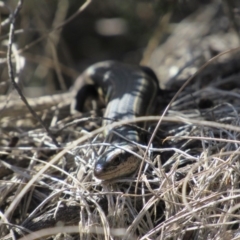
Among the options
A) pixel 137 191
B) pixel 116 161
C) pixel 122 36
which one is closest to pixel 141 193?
pixel 137 191

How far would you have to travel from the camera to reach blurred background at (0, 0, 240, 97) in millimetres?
5254

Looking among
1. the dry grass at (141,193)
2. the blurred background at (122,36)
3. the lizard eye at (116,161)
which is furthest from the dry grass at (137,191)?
the blurred background at (122,36)

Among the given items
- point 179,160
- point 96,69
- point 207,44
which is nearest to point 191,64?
point 207,44

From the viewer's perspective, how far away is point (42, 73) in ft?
21.5

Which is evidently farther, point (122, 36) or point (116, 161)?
point (122, 36)

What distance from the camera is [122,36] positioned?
290 inches

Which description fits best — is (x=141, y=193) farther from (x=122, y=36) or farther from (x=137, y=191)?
(x=122, y=36)

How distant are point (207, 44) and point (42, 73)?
2.11m

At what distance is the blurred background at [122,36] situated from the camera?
5.25m

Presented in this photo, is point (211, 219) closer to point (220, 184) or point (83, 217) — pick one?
point (220, 184)

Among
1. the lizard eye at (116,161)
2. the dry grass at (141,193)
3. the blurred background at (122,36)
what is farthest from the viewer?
the blurred background at (122,36)

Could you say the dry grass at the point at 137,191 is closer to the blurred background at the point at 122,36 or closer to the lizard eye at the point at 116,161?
the lizard eye at the point at 116,161

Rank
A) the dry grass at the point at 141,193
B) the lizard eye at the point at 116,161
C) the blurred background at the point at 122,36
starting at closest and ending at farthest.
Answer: the dry grass at the point at 141,193 < the lizard eye at the point at 116,161 < the blurred background at the point at 122,36

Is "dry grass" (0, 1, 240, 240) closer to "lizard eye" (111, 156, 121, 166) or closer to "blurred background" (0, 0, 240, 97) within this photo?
"lizard eye" (111, 156, 121, 166)
